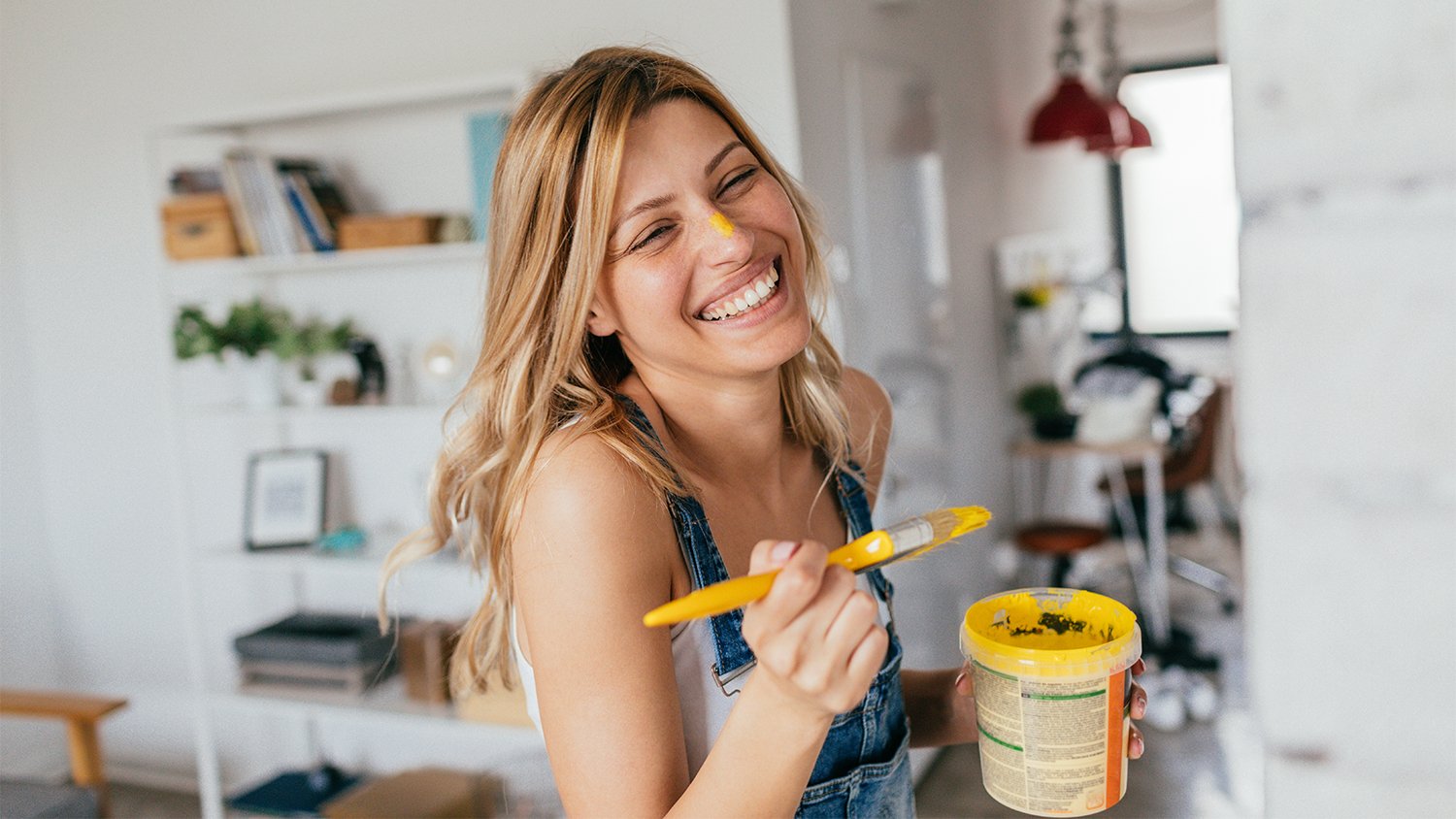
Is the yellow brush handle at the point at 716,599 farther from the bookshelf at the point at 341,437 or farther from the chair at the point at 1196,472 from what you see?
the chair at the point at 1196,472

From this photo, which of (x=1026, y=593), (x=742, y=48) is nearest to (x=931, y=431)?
(x=742, y=48)

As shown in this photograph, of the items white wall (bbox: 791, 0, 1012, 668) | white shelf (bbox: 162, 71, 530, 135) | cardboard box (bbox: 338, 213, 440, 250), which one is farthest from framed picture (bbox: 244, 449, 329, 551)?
white wall (bbox: 791, 0, 1012, 668)

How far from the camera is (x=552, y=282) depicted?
1103mm

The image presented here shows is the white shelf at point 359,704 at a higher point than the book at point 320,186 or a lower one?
lower

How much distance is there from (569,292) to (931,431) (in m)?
2.84

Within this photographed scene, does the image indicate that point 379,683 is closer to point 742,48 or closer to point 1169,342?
point 742,48

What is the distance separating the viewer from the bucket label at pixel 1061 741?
2.95 feet

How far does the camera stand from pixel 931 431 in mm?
3795

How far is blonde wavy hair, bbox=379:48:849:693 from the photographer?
104 cm

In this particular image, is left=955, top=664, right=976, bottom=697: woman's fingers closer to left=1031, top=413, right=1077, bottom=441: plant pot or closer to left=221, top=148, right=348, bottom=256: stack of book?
left=221, top=148, right=348, bottom=256: stack of book

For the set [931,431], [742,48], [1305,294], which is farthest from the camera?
[931,431]

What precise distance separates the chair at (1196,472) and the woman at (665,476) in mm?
3690

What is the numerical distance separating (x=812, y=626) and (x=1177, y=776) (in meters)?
2.99

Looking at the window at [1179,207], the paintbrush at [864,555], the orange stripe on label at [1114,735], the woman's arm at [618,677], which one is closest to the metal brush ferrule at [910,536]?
the paintbrush at [864,555]
